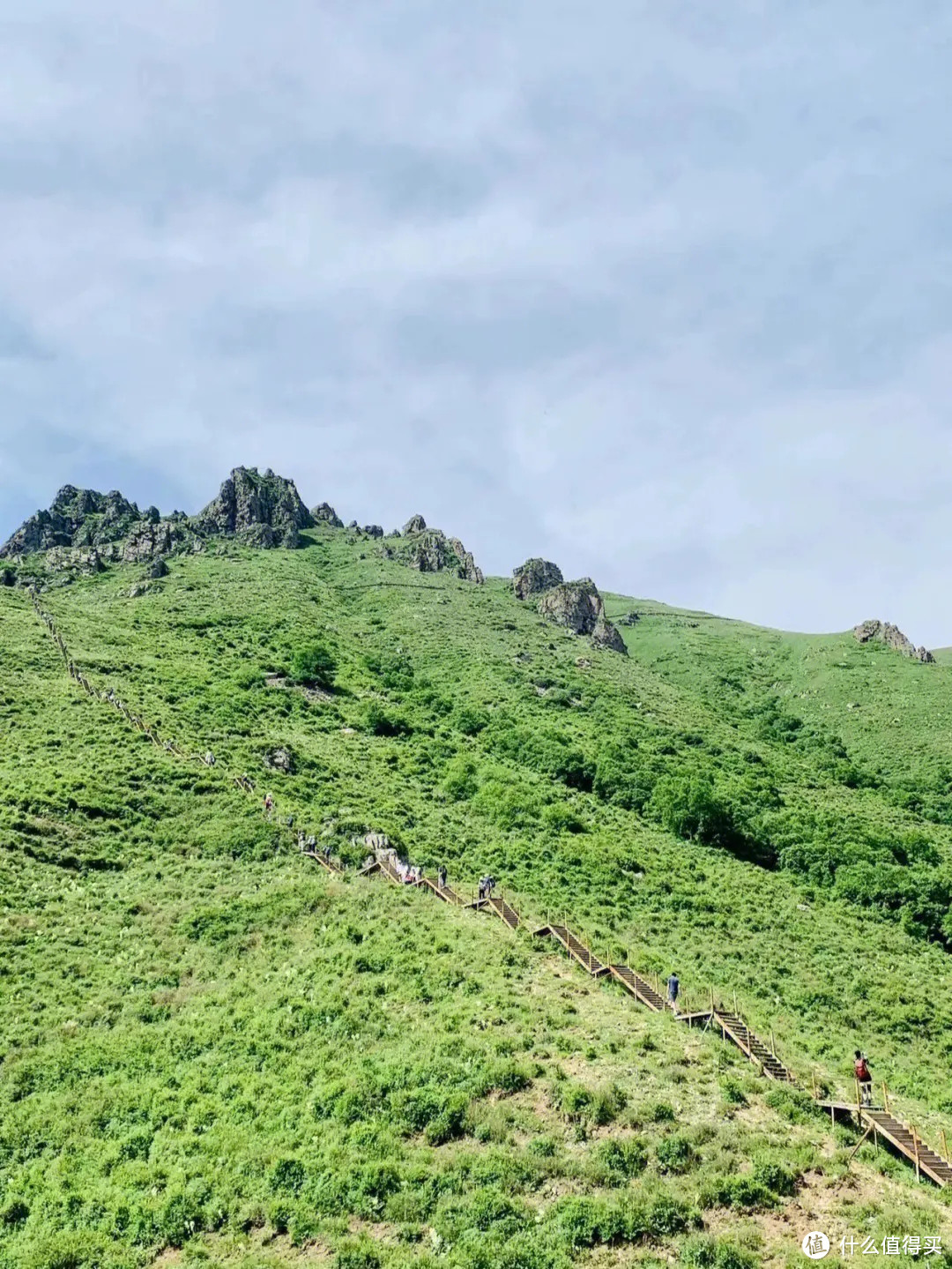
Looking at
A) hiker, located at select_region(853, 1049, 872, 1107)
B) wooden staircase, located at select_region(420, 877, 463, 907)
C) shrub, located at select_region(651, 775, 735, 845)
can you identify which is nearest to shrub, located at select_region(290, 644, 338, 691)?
shrub, located at select_region(651, 775, 735, 845)

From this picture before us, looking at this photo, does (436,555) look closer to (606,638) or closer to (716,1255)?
(606,638)

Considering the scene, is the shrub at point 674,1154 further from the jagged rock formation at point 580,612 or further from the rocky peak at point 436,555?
the rocky peak at point 436,555

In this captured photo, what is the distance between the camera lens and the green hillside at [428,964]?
1521 centimetres

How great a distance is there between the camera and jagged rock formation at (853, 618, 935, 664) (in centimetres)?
10600

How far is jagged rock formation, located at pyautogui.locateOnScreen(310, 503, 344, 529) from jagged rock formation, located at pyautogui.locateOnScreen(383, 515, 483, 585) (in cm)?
2201

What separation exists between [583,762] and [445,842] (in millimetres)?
17082

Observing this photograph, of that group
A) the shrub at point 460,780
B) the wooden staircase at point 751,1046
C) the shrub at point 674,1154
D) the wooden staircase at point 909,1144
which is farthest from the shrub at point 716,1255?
the shrub at point 460,780

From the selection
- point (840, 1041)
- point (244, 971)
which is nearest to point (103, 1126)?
point (244, 971)

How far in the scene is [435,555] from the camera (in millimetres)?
121750

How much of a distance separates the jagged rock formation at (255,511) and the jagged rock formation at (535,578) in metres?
34.1

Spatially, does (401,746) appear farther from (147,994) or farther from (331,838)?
(147,994)

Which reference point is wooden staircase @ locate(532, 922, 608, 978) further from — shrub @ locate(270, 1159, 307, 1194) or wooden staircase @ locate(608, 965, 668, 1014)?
shrub @ locate(270, 1159, 307, 1194)

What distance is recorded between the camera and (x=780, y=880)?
44.5m

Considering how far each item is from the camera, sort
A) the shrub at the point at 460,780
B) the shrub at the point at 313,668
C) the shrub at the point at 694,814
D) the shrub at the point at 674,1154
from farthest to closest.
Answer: the shrub at the point at 313,668
the shrub at the point at 460,780
the shrub at the point at 694,814
the shrub at the point at 674,1154
